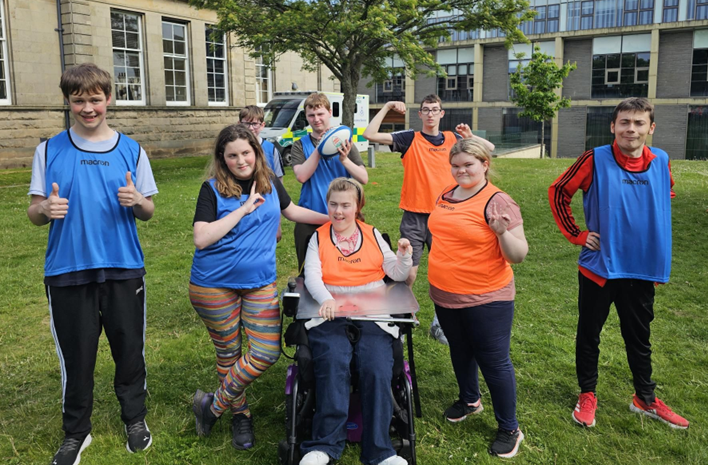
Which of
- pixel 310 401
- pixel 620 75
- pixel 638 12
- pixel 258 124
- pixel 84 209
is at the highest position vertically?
pixel 638 12

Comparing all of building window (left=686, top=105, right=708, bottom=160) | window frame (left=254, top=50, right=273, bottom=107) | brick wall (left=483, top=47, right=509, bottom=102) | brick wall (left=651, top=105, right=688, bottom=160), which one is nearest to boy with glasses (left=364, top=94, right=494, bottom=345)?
window frame (left=254, top=50, right=273, bottom=107)

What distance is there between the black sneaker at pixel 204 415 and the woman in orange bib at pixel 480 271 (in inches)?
62.3

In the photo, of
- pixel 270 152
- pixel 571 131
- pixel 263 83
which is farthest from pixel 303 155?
pixel 571 131

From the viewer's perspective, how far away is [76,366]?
3252mm

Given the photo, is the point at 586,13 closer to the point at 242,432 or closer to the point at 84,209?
the point at 242,432

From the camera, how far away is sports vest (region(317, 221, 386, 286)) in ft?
11.8

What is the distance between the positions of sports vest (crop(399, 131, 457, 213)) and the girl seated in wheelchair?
1153mm

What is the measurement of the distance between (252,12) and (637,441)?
17.0 meters

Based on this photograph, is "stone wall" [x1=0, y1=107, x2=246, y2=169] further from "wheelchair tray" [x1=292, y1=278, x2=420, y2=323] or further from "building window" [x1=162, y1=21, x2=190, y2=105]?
"wheelchair tray" [x1=292, y1=278, x2=420, y2=323]

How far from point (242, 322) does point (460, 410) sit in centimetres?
156

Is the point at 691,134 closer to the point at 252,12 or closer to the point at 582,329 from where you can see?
the point at 252,12

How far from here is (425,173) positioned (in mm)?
4887

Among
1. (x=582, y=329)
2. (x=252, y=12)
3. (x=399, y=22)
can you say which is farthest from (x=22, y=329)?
(x=399, y=22)

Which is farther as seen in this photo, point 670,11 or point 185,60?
point 670,11
